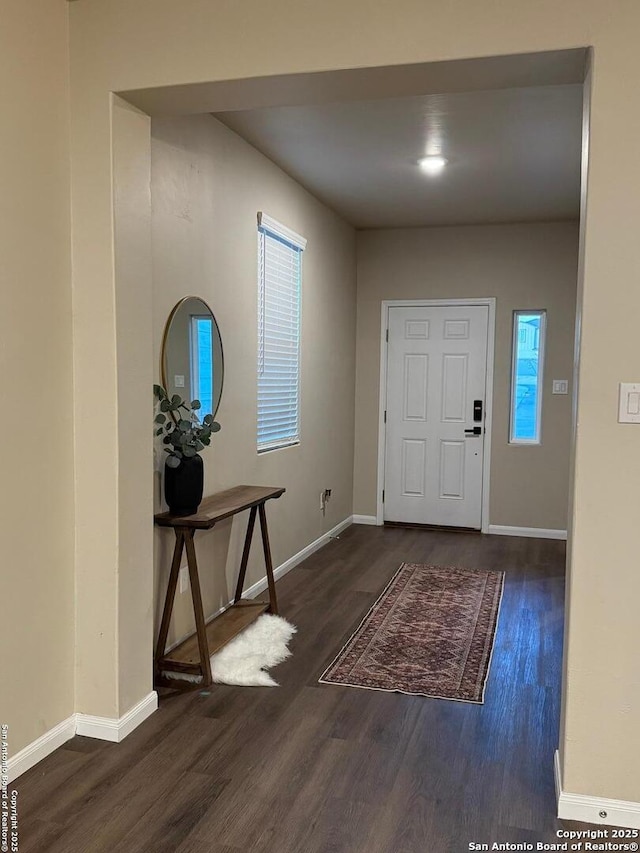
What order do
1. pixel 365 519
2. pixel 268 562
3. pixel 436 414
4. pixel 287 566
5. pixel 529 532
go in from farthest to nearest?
pixel 365 519 → pixel 436 414 → pixel 529 532 → pixel 287 566 → pixel 268 562

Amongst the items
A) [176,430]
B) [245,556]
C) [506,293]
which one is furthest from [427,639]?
[506,293]

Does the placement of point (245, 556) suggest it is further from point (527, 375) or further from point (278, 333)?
point (527, 375)

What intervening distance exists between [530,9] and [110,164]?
142cm

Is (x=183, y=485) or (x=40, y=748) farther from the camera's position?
(x=183, y=485)

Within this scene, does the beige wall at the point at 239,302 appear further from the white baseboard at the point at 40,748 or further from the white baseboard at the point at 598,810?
the white baseboard at the point at 598,810

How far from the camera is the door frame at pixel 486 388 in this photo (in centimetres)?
615

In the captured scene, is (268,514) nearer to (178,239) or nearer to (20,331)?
(178,239)

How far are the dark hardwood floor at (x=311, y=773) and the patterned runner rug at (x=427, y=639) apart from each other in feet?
0.31

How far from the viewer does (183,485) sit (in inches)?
124

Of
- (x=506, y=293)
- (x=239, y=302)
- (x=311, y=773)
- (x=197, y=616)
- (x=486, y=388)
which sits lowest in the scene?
(x=311, y=773)

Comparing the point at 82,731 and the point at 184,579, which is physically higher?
the point at 184,579

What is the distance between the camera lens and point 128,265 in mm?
2627

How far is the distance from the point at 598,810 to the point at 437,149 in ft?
10.8

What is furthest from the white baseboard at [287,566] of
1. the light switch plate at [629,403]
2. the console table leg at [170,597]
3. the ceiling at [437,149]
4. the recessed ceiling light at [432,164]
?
the recessed ceiling light at [432,164]
